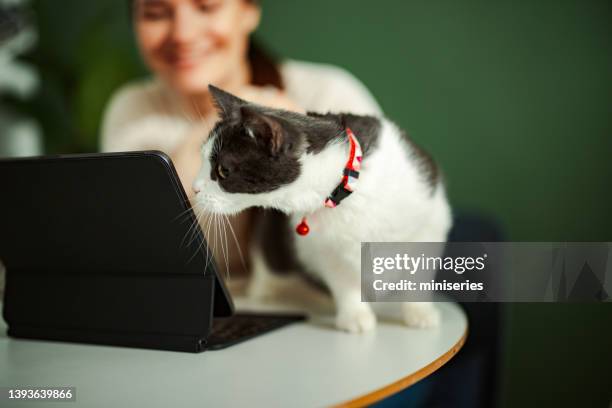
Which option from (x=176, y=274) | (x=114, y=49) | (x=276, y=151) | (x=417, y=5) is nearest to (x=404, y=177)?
(x=276, y=151)

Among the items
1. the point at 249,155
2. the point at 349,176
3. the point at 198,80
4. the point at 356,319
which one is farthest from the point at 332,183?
the point at 198,80

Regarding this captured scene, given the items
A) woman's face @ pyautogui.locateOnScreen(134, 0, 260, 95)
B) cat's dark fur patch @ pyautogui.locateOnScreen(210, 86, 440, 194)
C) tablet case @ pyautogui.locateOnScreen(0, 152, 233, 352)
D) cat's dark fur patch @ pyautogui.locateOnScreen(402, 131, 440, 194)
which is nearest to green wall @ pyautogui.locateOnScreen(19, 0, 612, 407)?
woman's face @ pyautogui.locateOnScreen(134, 0, 260, 95)

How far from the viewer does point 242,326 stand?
947mm

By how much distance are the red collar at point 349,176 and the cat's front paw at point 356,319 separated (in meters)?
0.22

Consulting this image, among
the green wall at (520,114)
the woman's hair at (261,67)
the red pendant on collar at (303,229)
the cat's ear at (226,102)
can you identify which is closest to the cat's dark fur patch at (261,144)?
the cat's ear at (226,102)

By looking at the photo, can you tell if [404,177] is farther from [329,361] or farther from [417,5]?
[417,5]

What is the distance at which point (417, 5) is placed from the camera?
1701 mm

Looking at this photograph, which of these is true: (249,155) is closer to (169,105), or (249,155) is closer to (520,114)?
(169,105)

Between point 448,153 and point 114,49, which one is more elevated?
point 114,49

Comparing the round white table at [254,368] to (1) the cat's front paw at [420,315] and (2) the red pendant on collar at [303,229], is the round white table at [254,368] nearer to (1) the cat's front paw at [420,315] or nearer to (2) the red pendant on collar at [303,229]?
(1) the cat's front paw at [420,315]

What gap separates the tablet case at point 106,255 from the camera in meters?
0.73

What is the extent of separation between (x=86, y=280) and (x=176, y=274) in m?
0.17

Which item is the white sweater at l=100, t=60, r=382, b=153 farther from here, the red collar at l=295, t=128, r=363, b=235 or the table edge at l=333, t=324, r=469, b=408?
the table edge at l=333, t=324, r=469, b=408

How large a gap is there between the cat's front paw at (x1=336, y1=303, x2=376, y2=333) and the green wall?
802 mm
